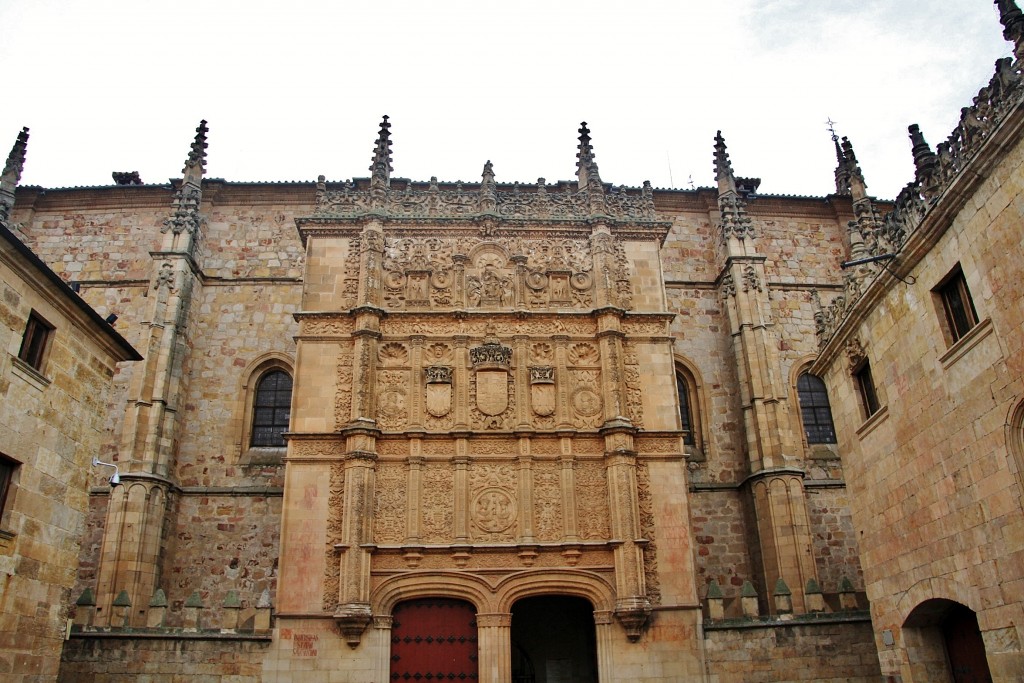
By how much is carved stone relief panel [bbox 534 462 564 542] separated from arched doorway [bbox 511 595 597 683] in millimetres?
2751

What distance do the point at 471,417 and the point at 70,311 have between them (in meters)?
8.15

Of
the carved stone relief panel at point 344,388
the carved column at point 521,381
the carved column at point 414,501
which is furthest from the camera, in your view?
the carved column at point 521,381

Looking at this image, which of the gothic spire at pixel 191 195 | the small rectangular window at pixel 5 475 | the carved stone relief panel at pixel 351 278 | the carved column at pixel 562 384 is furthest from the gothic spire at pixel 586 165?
the small rectangular window at pixel 5 475

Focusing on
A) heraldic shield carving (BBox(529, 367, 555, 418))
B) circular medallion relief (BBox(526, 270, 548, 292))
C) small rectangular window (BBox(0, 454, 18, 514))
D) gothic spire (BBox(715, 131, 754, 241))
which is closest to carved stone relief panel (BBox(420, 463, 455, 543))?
heraldic shield carving (BBox(529, 367, 555, 418))

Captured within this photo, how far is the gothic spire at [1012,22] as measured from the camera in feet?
30.8

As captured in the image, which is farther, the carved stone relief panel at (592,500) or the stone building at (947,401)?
the carved stone relief panel at (592,500)

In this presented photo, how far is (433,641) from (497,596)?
61.7 inches

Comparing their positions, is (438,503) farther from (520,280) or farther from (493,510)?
(520,280)

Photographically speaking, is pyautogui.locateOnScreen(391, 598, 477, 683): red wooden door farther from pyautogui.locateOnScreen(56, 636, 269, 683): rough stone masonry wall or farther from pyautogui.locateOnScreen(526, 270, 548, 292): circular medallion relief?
pyautogui.locateOnScreen(526, 270, 548, 292): circular medallion relief

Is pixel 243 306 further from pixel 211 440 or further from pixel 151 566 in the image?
pixel 151 566

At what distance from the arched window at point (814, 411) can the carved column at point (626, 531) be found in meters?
8.03

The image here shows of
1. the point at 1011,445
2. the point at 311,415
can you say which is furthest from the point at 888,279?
the point at 311,415

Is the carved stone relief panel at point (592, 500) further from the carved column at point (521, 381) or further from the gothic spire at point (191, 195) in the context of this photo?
the gothic spire at point (191, 195)

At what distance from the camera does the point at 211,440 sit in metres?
22.0
